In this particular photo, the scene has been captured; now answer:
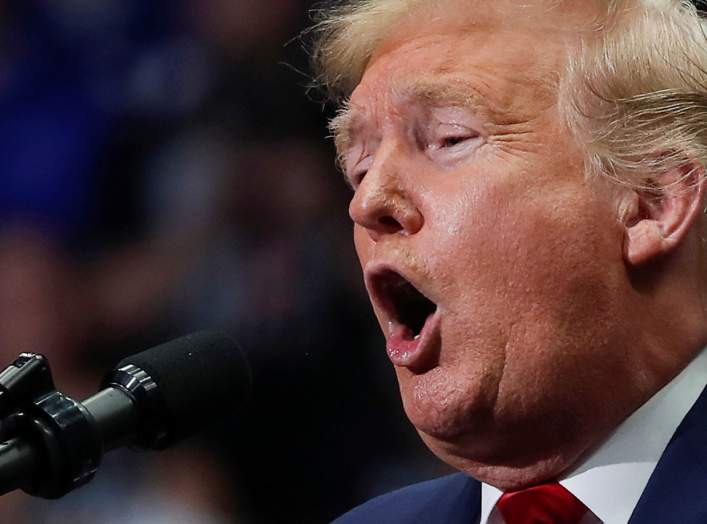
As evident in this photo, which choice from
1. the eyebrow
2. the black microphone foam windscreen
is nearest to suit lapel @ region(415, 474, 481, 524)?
the black microphone foam windscreen

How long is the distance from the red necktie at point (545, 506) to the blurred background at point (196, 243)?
3.19 feet

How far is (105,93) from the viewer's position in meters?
2.33

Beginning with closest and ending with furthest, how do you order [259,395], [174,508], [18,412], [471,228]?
[18,412] → [471,228] → [174,508] → [259,395]

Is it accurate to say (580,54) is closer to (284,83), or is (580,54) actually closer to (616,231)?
(616,231)

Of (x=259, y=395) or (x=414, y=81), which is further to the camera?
(x=259, y=395)

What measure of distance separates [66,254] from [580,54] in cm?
129

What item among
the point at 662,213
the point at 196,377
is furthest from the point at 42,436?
the point at 662,213

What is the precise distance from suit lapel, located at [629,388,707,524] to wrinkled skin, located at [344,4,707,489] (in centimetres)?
5

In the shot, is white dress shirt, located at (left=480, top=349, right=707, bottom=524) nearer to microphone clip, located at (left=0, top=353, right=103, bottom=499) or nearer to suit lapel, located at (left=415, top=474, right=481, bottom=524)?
suit lapel, located at (left=415, top=474, right=481, bottom=524)

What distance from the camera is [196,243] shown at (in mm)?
2254

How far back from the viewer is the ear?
1.16 m

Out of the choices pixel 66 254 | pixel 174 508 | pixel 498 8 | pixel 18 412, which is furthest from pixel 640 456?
pixel 66 254

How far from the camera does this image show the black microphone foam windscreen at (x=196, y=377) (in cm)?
103

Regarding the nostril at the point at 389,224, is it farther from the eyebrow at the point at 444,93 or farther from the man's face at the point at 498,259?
the eyebrow at the point at 444,93
